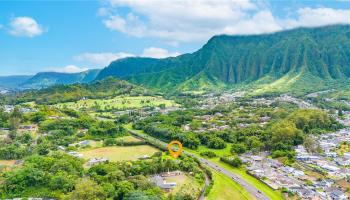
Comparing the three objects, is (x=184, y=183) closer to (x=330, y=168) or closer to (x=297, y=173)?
(x=297, y=173)

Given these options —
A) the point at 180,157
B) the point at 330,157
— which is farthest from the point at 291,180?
the point at 180,157

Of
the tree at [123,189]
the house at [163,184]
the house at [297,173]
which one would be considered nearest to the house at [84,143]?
the house at [163,184]

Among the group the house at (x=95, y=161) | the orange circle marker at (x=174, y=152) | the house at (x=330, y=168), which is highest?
the house at (x=95, y=161)

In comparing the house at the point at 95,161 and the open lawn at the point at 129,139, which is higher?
the open lawn at the point at 129,139

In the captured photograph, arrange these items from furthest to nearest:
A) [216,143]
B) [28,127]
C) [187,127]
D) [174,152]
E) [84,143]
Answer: [187,127] < [28,127] < [216,143] < [84,143] < [174,152]

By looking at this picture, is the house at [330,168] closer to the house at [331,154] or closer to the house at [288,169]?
the house at [288,169]

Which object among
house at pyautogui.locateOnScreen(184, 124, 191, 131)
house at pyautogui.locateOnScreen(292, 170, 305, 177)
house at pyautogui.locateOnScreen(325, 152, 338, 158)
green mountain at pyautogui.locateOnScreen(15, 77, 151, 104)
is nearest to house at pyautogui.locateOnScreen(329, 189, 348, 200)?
house at pyautogui.locateOnScreen(292, 170, 305, 177)

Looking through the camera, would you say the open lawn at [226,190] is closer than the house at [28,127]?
Yes
